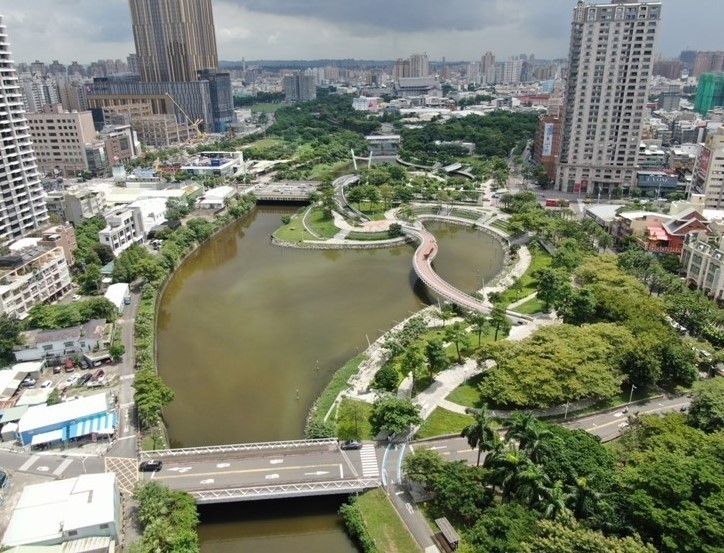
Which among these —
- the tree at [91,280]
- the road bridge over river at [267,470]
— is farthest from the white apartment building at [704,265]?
the tree at [91,280]

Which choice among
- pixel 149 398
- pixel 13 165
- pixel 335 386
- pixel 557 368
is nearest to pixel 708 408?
pixel 557 368

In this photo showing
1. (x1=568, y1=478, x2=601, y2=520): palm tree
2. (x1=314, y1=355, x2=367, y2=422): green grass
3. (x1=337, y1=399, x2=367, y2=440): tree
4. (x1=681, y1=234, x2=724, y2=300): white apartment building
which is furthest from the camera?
(x1=681, y1=234, x2=724, y2=300): white apartment building

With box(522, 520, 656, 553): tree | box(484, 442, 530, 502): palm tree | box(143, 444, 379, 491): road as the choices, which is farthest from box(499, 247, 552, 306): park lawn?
box(522, 520, 656, 553): tree

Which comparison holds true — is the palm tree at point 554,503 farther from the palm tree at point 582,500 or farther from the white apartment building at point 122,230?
the white apartment building at point 122,230

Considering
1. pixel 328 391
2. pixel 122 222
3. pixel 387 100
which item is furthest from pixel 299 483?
pixel 387 100

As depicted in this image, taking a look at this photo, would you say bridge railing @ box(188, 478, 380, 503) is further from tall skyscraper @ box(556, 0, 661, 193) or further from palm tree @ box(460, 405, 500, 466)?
tall skyscraper @ box(556, 0, 661, 193)

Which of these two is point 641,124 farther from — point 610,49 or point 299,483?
point 299,483
